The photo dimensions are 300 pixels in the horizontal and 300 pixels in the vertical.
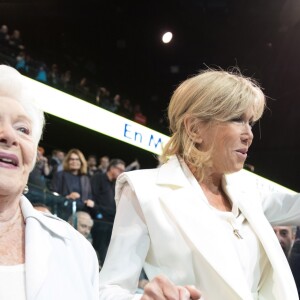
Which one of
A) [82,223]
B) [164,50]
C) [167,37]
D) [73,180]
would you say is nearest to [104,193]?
[73,180]

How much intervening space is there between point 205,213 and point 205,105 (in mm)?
332

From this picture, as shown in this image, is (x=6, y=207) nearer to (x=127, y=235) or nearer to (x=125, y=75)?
(x=127, y=235)

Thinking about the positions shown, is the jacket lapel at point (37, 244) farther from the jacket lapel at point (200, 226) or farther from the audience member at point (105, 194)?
the audience member at point (105, 194)

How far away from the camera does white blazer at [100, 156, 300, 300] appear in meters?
1.44

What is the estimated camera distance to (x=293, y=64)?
18.8 ft

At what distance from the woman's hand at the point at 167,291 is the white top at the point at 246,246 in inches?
22.6

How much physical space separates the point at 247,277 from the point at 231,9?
6.05 metres

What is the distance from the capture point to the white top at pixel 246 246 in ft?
5.00

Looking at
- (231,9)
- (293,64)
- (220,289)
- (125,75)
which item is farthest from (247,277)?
(125,75)

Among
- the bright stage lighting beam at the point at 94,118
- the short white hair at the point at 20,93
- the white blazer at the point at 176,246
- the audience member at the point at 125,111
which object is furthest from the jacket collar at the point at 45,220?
the audience member at the point at 125,111

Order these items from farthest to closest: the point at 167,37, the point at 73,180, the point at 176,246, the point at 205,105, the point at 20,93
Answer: the point at 167,37 < the point at 73,180 < the point at 205,105 < the point at 176,246 < the point at 20,93

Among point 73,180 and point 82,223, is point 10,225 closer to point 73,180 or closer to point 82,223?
point 82,223

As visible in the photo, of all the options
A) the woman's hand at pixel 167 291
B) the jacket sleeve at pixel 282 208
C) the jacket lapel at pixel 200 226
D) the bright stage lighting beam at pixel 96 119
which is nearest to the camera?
the woman's hand at pixel 167 291

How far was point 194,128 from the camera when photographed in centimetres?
169
